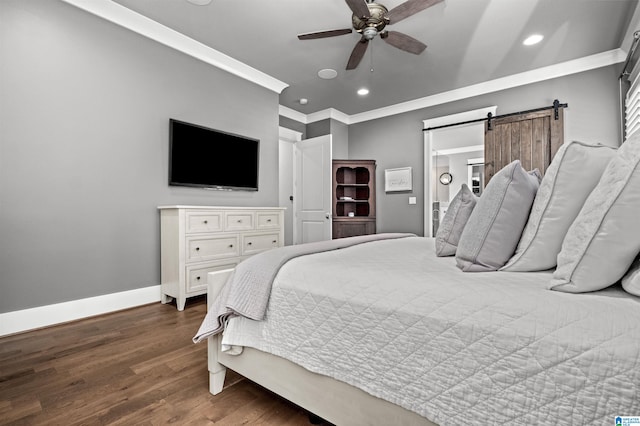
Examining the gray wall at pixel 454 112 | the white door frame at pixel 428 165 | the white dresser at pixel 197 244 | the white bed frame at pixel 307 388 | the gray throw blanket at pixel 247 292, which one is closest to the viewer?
the white bed frame at pixel 307 388

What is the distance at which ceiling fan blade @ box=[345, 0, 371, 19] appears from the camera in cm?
223

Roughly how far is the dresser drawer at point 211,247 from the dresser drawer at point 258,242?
0.11m

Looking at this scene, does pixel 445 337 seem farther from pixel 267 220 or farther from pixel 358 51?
pixel 267 220

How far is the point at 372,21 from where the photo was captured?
8.15 ft

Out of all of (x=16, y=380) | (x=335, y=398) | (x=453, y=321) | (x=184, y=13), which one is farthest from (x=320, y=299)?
(x=184, y=13)

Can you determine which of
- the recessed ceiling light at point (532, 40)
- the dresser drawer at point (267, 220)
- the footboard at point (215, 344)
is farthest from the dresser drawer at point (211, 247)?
the recessed ceiling light at point (532, 40)

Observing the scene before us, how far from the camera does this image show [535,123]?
12.7 feet

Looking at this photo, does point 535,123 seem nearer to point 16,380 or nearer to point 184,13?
point 184,13

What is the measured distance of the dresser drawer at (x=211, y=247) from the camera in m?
2.92

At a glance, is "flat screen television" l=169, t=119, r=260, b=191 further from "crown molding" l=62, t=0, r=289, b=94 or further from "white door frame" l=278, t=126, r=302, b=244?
"white door frame" l=278, t=126, r=302, b=244

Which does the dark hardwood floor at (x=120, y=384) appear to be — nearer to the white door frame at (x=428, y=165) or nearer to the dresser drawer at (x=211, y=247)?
the dresser drawer at (x=211, y=247)

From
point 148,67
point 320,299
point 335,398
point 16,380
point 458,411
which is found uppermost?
point 148,67

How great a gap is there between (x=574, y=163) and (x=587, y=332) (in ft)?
1.99

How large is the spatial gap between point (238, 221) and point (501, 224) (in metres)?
2.69
